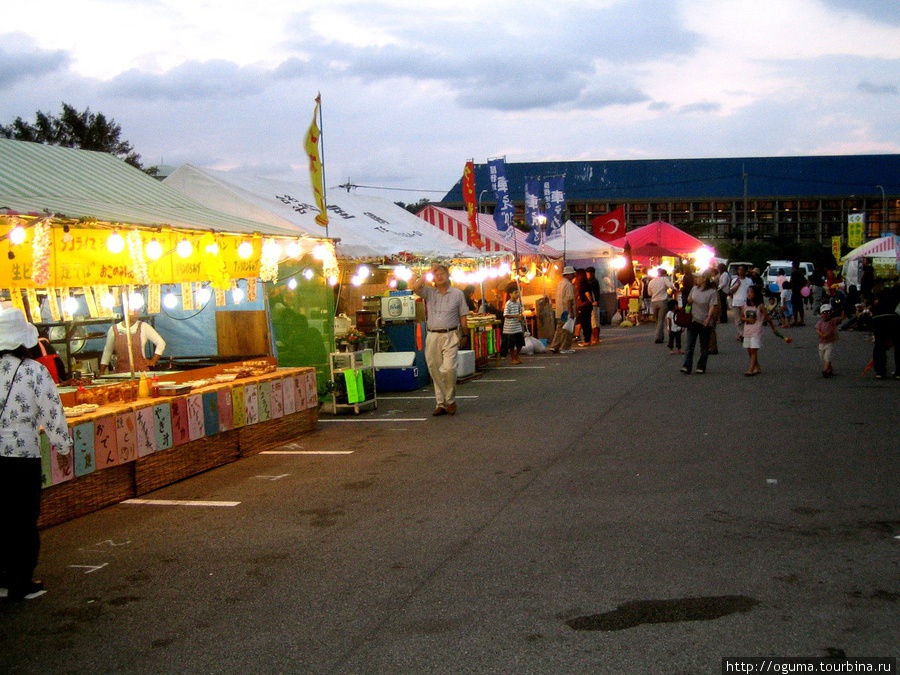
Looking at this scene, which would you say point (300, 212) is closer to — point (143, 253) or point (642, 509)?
point (143, 253)

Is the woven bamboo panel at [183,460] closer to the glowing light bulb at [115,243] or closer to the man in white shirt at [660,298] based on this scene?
the glowing light bulb at [115,243]

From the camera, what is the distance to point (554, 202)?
1012 inches

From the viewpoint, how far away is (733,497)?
282 inches

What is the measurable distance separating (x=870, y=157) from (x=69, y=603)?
7158cm

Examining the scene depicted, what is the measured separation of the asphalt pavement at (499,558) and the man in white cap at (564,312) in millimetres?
10182

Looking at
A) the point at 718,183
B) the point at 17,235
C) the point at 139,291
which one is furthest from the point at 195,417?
the point at 718,183

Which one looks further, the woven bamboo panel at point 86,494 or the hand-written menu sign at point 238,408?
the hand-written menu sign at point 238,408

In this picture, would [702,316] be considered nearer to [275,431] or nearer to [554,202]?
[275,431]

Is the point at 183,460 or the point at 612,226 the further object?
the point at 612,226

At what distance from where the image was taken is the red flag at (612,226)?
106 feet

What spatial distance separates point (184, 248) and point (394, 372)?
5.95m

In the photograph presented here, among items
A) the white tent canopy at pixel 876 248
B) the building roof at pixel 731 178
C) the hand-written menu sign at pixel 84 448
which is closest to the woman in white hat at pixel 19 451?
the hand-written menu sign at pixel 84 448

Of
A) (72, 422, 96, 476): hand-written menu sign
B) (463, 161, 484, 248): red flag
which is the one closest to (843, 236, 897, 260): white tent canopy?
(463, 161, 484, 248): red flag

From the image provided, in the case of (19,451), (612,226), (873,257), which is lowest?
(19,451)
